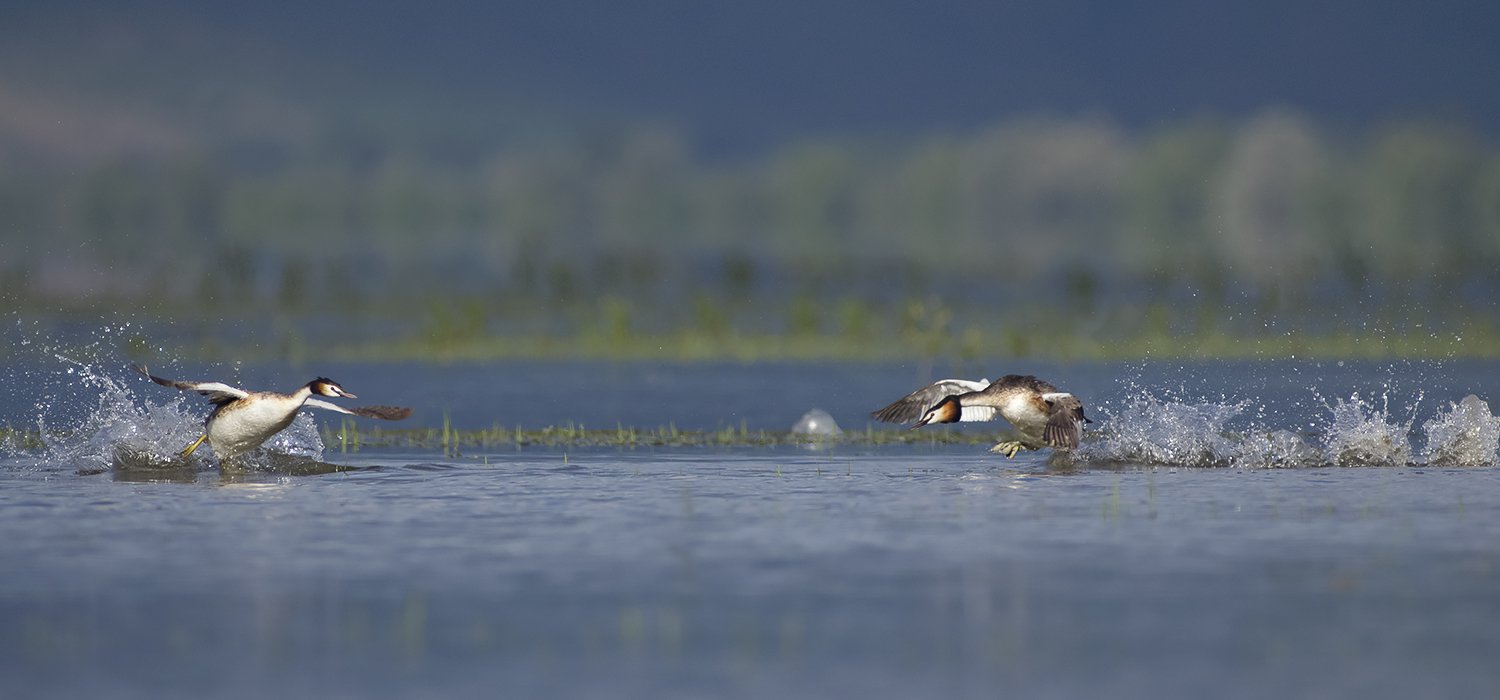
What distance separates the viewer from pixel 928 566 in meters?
13.2

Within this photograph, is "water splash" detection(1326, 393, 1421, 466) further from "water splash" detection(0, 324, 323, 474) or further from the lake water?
"water splash" detection(0, 324, 323, 474)

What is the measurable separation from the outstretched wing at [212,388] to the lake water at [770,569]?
0.88m

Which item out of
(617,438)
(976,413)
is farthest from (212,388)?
(976,413)

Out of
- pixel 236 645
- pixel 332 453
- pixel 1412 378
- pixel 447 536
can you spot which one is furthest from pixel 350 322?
pixel 236 645

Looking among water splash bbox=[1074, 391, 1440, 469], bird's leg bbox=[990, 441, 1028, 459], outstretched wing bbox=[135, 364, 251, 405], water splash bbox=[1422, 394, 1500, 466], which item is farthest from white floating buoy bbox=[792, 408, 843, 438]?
outstretched wing bbox=[135, 364, 251, 405]

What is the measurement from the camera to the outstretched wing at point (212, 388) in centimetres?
1983

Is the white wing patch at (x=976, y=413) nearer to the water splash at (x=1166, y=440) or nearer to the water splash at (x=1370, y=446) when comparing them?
the water splash at (x=1166, y=440)

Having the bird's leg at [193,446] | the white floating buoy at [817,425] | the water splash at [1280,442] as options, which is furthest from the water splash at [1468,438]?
the bird's leg at [193,446]

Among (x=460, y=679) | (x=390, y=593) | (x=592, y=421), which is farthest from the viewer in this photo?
(x=592, y=421)

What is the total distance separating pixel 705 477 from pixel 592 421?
39.3 ft

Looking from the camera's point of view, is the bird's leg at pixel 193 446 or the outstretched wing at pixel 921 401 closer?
the bird's leg at pixel 193 446

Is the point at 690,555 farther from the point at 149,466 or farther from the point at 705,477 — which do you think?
the point at 149,466

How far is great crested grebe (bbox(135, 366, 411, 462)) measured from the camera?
65.4ft

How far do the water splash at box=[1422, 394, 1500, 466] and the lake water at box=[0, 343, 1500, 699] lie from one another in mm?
34
